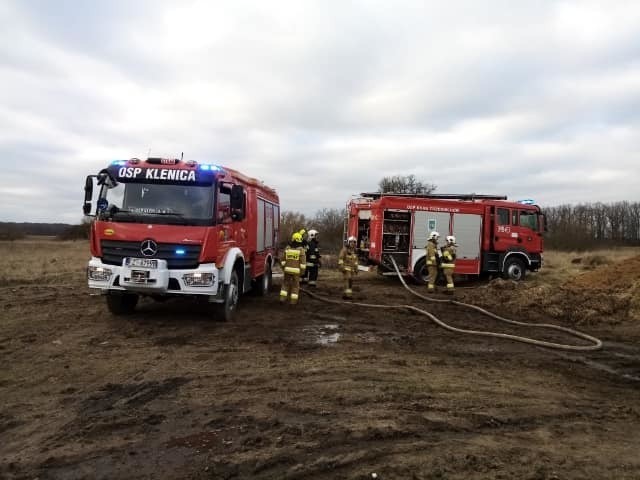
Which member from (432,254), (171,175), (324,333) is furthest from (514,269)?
(171,175)

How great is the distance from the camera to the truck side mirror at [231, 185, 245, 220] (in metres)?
9.13

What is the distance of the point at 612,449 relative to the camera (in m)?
4.07

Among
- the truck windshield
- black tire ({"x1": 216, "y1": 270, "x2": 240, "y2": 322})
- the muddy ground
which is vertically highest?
the truck windshield

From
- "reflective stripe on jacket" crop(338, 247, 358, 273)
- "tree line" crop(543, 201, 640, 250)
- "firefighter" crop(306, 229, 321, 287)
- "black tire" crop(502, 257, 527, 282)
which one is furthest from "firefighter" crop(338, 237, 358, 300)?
"tree line" crop(543, 201, 640, 250)

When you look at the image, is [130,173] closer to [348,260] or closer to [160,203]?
[160,203]

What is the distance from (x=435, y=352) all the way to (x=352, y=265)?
236 inches

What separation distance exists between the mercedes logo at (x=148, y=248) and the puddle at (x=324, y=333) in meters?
2.72

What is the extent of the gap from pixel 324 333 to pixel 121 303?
3.70 metres

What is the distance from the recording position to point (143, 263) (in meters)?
8.30

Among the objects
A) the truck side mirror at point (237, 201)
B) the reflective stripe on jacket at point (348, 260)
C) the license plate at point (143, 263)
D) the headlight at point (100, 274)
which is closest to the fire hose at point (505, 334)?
the reflective stripe on jacket at point (348, 260)

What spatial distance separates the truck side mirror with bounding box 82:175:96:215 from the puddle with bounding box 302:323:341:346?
13.2 ft

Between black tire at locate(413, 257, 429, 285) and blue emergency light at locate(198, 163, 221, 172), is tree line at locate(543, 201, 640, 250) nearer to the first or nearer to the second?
black tire at locate(413, 257, 429, 285)

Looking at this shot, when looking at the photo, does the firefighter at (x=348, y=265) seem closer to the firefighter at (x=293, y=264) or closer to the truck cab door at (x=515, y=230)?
the firefighter at (x=293, y=264)

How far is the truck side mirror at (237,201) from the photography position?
913 cm
